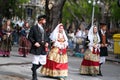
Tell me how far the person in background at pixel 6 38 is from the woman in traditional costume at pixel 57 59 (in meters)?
5.54

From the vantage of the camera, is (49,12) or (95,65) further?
(49,12)

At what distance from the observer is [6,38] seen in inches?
714

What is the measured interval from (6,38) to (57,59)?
5.97 m

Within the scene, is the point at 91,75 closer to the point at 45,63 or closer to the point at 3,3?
the point at 45,63

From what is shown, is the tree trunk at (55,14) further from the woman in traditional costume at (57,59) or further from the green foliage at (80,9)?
the woman in traditional costume at (57,59)

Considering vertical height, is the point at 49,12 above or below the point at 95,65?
above

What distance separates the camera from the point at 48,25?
28094 millimetres

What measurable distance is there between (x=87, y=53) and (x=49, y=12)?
15.0 meters

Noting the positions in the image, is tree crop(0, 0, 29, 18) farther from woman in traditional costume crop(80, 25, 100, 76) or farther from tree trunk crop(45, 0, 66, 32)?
woman in traditional costume crop(80, 25, 100, 76)

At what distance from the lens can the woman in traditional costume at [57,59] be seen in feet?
41.2

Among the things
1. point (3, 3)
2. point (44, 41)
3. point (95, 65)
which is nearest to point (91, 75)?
point (95, 65)

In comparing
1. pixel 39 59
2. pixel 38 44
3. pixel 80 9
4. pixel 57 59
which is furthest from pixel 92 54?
pixel 80 9

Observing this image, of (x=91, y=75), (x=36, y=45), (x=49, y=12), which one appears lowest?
(x=91, y=75)

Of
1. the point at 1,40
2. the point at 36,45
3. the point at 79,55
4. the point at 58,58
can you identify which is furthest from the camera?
the point at 79,55
